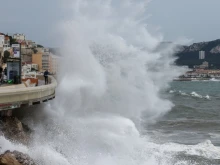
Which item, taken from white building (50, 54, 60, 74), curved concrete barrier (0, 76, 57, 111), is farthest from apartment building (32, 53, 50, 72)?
curved concrete barrier (0, 76, 57, 111)

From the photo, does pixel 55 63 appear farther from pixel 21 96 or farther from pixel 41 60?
pixel 41 60

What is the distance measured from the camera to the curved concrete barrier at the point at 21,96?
1342 centimetres

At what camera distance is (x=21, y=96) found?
14.6 meters

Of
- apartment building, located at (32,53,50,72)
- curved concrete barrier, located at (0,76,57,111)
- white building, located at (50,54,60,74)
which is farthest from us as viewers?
apartment building, located at (32,53,50,72)

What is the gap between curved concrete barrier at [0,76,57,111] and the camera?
44.0ft

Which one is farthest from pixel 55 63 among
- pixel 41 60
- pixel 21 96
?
pixel 41 60

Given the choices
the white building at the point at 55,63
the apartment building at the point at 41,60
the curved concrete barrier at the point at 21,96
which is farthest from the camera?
the apartment building at the point at 41,60

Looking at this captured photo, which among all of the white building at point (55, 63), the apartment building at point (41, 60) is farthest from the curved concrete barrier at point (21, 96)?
the apartment building at point (41, 60)

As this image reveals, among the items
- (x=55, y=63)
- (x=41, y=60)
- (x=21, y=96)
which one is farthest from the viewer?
(x=41, y=60)

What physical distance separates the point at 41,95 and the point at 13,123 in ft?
10.0

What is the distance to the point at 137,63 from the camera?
113ft

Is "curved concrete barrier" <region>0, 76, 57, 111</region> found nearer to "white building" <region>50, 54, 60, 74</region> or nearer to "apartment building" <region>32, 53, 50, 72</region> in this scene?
"white building" <region>50, 54, 60, 74</region>

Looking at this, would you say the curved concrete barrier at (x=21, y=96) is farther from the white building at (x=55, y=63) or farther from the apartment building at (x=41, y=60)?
the apartment building at (x=41, y=60)

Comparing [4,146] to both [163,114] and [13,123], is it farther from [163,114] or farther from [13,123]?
[163,114]
